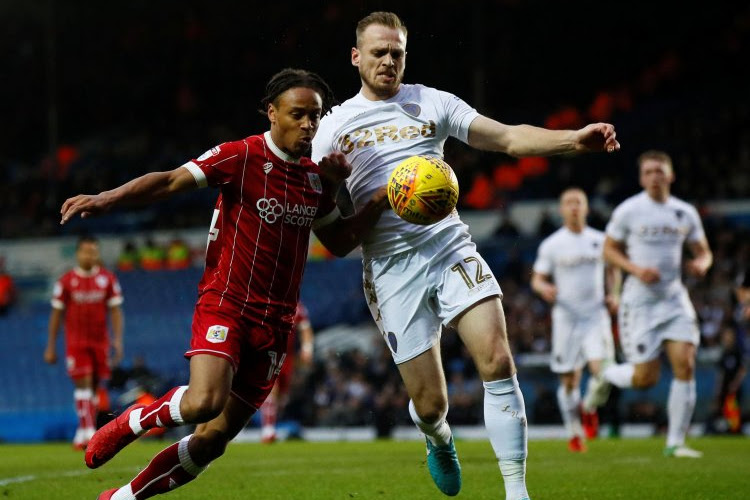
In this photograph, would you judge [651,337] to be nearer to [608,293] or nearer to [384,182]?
Result: [608,293]

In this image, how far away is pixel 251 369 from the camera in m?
5.76

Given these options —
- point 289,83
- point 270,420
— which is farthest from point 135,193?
point 270,420

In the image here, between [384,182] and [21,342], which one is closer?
[384,182]

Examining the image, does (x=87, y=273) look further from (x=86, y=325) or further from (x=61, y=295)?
(x=86, y=325)

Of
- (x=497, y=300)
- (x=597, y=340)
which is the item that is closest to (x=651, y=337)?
(x=597, y=340)

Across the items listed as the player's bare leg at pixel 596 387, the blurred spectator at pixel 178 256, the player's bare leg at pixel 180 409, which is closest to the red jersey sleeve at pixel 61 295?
the player's bare leg at pixel 596 387

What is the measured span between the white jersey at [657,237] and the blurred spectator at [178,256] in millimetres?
14466

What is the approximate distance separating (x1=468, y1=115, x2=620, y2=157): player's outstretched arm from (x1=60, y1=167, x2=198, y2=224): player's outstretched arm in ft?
5.19

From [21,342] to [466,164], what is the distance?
982 cm

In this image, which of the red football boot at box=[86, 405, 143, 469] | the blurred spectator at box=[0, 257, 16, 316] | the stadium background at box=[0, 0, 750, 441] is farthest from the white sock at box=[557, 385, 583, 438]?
the blurred spectator at box=[0, 257, 16, 316]

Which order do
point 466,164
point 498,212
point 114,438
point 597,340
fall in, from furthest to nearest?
1. point 466,164
2. point 498,212
3. point 597,340
4. point 114,438

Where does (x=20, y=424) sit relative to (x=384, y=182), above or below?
below

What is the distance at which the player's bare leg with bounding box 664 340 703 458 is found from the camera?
1043 centimetres

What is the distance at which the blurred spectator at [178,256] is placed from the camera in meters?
23.9
